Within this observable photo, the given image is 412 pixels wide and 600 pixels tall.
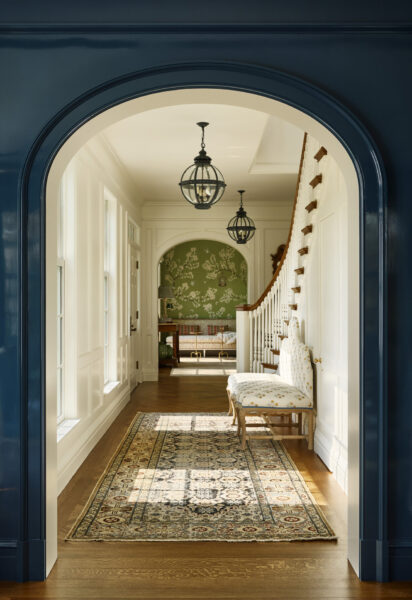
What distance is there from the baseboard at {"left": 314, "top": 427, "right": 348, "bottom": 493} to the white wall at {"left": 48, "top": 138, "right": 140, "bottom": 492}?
206cm

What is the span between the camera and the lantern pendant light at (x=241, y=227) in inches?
335

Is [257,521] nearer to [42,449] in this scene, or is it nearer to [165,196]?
[42,449]

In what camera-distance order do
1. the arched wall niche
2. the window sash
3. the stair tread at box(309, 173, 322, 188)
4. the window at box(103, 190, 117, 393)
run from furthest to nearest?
the arched wall niche
the window at box(103, 190, 117, 393)
the stair tread at box(309, 173, 322, 188)
the window sash

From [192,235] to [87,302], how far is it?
494cm

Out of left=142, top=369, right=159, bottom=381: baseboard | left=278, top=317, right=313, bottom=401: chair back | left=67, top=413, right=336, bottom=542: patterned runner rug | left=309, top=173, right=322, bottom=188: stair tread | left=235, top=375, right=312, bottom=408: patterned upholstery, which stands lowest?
left=67, top=413, right=336, bottom=542: patterned runner rug

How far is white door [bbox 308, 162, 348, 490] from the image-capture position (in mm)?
4309

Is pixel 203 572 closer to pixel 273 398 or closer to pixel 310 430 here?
pixel 273 398

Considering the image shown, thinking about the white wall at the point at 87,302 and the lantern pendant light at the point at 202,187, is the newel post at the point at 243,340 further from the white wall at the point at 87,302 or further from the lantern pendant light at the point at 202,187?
the lantern pendant light at the point at 202,187

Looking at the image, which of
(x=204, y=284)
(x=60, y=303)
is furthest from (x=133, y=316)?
(x=204, y=284)

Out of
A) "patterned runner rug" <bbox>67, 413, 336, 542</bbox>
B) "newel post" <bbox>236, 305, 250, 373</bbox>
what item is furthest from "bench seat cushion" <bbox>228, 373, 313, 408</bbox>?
"newel post" <bbox>236, 305, 250, 373</bbox>

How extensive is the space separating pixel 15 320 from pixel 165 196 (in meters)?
6.90

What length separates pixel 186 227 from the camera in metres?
9.91

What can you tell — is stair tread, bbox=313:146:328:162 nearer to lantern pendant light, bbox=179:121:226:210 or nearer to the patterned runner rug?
lantern pendant light, bbox=179:121:226:210

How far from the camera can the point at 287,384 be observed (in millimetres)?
5523
